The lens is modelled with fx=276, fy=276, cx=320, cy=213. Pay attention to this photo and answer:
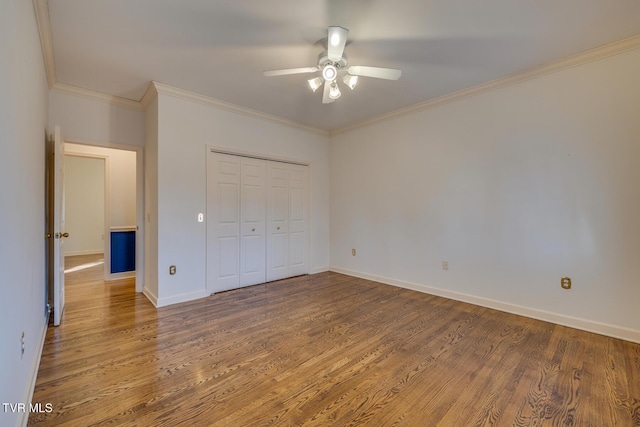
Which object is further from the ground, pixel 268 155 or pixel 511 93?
pixel 511 93

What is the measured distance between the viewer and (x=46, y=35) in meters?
2.27

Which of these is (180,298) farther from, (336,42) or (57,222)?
(336,42)

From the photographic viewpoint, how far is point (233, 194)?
157 inches

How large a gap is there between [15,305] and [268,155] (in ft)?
10.7

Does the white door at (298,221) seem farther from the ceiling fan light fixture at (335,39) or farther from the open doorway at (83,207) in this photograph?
the open doorway at (83,207)

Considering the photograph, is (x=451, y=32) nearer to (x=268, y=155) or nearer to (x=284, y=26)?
(x=284, y=26)

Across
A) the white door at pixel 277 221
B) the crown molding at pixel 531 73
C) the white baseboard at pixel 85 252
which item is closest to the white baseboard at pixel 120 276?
the white door at pixel 277 221

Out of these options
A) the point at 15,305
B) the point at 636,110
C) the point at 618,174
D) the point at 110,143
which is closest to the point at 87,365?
the point at 15,305

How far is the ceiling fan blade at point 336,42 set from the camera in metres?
2.21

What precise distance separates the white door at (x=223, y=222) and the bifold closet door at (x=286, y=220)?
0.55 meters

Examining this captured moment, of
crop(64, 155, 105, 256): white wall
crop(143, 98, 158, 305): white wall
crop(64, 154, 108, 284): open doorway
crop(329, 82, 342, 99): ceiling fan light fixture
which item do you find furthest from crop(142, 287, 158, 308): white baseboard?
crop(64, 155, 105, 256): white wall

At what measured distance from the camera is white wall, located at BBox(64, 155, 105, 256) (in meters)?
6.84

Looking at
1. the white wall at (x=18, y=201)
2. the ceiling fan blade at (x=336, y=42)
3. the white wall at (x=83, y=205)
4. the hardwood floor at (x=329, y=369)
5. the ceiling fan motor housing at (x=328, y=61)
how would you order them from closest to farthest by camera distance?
1. the white wall at (x=18, y=201)
2. the hardwood floor at (x=329, y=369)
3. the ceiling fan blade at (x=336, y=42)
4. the ceiling fan motor housing at (x=328, y=61)
5. the white wall at (x=83, y=205)

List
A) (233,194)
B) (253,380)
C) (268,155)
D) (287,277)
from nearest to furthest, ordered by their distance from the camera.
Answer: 1. (253,380)
2. (233,194)
3. (268,155)
4. (287,277)
